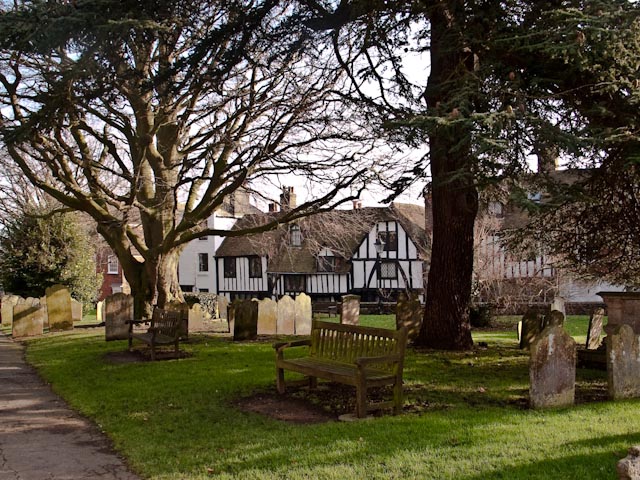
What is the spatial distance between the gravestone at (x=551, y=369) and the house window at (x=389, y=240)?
35724mm

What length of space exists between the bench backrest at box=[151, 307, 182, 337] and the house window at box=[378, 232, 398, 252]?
3051cm

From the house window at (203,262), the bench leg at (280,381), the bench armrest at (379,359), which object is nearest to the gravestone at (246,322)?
the bench leg at (280,381)

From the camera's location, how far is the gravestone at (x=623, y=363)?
28.8 feet

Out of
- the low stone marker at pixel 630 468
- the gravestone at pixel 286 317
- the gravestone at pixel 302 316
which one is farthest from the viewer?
the gravestone at pixel 302 316

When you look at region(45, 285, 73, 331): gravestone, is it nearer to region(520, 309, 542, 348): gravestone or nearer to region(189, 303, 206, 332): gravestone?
region(189, 303, 206, 332): gravestone

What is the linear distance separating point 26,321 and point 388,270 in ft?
90.0

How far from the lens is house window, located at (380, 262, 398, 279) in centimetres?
4447

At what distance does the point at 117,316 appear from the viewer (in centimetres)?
1805

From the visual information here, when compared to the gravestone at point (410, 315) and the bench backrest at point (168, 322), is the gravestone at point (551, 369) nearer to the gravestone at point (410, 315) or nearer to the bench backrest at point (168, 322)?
the gravestone at point (410, 315)

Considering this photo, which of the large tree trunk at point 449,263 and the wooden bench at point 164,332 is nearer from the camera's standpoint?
the large tree trunk at point 449,263

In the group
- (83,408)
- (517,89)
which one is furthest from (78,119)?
(517,89)

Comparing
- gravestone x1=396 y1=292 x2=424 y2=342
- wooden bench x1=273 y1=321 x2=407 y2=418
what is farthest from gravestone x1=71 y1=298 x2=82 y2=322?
wooden bench x1=273 y1=321 x2=407 y2=418

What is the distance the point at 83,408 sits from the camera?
952cm

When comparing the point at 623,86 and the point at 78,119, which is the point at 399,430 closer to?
the point at 623,86
